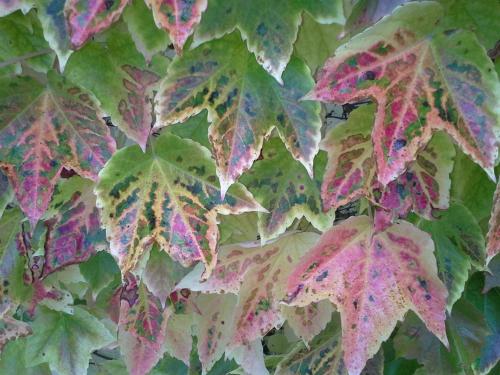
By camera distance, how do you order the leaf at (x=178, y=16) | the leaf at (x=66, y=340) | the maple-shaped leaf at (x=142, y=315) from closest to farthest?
1. the leaf at (x=178, y=16)
2. the maple-shaped leaf at (x=142, y=315)
3. the leaf at (x=66, y=340)

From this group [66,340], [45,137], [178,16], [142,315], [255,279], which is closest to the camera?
[178,16]

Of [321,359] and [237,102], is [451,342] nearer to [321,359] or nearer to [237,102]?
[321,359]

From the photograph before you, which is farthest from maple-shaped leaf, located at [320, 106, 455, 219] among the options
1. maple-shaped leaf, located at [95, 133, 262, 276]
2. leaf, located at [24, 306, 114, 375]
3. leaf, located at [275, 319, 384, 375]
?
leaf, located at [24, 306, 114, 375]

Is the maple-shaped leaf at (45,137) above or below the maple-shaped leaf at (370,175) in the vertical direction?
above

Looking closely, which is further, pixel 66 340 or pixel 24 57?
pixel 66 340

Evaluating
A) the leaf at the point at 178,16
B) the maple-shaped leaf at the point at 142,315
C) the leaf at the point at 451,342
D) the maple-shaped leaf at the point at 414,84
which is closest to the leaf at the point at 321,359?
the leaf at the point at 451,342

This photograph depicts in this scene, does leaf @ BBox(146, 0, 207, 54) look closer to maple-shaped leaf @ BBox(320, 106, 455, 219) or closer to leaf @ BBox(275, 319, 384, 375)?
maple-shaped leaf @ BBox(320, 106, 455, 219)

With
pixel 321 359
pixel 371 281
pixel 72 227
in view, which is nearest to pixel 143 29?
pixel 72 227

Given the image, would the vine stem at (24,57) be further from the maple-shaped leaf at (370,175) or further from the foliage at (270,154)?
the maple-shaped leaf at (370,175)
